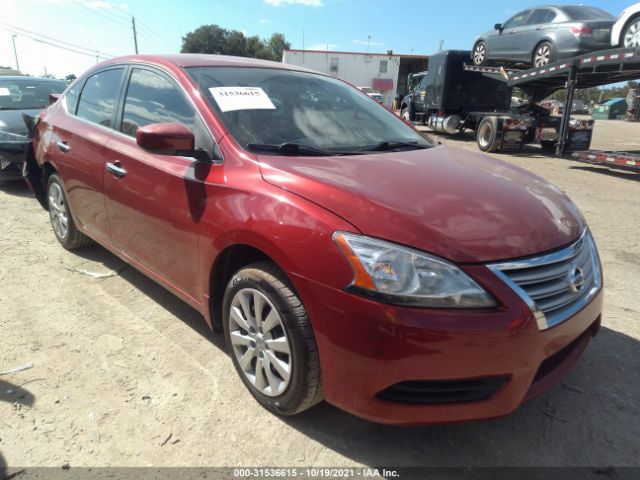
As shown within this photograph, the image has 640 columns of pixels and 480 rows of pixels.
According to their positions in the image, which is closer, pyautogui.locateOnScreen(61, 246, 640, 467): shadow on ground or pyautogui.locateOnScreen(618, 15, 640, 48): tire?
pyautogui.locateOnScreen(61, 246, 640, 467): shadow on ground

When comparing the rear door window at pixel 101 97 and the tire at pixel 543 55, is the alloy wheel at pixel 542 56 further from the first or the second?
the rear door window at pixel 101 97

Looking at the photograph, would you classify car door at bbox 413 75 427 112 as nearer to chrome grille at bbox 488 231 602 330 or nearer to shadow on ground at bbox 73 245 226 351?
shadow on ground at bbox 73 245 226 351

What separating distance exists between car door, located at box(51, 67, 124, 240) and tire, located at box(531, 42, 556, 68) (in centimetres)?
1036

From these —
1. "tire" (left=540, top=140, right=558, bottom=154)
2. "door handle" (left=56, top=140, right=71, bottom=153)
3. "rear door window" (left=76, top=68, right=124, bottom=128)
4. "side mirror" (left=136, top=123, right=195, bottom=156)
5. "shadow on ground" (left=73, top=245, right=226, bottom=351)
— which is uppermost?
"rear door window" (left=76, top=68, right=124, bottom=128)

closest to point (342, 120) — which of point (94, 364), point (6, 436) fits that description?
point (94, 364)

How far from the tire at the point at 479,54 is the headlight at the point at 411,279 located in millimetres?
13517

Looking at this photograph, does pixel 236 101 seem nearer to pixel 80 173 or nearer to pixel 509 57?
pixel 80 173

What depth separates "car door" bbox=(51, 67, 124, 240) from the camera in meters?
3.33

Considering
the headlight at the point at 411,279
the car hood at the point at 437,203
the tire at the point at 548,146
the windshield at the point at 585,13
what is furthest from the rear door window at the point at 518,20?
the headlight at the point at 411,279

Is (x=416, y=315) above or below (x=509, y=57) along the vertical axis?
below

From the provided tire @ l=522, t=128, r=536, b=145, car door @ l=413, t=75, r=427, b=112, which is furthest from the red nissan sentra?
car door @ l=413, t=75, r=427, b=112

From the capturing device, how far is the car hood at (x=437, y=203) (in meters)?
1.81

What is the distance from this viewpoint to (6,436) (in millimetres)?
2121

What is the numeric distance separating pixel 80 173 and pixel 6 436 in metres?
2.04
